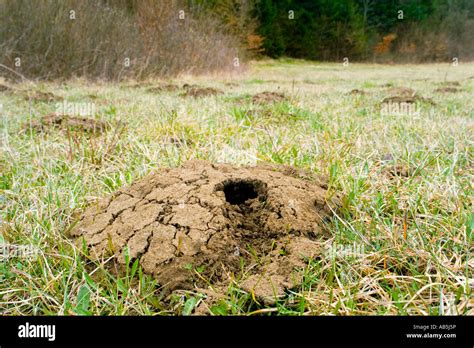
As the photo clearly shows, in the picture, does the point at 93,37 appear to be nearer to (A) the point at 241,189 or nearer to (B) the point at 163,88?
(B) the point at 163,88

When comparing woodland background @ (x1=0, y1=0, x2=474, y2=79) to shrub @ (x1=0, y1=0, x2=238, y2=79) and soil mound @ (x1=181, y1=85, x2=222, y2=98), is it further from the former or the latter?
soil mound @ (x1=181, y1=85, x2=222, y2=98)

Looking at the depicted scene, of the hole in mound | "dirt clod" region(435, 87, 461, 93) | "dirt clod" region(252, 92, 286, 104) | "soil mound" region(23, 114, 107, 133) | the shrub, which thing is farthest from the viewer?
"dirt clod" region(435, 87, 461, 93)

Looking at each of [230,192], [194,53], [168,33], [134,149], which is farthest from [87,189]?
[194,53]

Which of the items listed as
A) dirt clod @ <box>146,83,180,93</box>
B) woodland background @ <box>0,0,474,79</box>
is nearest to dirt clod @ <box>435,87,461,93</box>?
woodland background @ <box>0,0,474,79</box>

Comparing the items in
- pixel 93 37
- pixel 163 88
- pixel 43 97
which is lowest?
pixel 43 97

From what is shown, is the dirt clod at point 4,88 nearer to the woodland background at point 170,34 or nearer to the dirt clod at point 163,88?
the woodland background at point 170,34

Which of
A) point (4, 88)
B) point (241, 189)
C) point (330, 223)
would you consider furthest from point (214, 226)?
point (4, 88)

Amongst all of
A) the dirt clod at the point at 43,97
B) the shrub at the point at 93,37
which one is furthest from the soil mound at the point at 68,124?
the shrub at the point at 93,37
